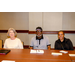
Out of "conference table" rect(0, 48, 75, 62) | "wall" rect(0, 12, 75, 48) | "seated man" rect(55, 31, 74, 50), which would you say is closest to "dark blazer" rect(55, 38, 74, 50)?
"seated man" rect(55, 31, 74, 50)

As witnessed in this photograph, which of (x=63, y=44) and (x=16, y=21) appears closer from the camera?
(x=63, y=44)

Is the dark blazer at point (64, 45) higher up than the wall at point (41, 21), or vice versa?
the wall at point (41, 21)

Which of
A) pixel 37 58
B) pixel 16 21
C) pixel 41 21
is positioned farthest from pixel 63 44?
pixel 16 21

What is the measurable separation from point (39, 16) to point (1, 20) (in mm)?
2540

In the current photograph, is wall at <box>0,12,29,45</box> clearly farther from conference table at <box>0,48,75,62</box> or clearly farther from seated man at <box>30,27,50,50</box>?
conference table at <box>0,48,75,62</box>

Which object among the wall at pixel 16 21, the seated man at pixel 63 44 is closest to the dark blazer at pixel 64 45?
the seated man at pixel 63 44

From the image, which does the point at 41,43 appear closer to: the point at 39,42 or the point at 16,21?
the point at 39,42

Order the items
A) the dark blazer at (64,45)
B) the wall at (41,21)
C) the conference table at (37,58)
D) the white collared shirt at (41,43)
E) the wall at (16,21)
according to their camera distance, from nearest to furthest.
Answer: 1. the conference table at (37,58)
2. the dark blazer at (64,45)
3. the white collared shirt at (41,43)
4. the wall at (41,21)
5. the wall at (16,21)

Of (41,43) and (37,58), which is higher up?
(41,43)

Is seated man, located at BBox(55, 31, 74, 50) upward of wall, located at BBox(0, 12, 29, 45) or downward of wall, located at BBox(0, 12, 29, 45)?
downward

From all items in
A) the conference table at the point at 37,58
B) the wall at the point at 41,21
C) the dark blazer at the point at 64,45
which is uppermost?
the wall at the point at 41,21

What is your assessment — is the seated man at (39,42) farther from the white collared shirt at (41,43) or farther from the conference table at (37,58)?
the conference table at (37,58)
